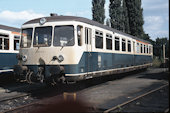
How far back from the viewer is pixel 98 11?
33.2 meters

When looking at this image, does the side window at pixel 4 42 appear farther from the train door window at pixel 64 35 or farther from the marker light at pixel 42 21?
the train door window at pixel 64 35

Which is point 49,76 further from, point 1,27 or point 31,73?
point 1,27

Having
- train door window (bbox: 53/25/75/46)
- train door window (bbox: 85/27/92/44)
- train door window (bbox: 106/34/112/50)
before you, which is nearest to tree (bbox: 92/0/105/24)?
train door window (bbox: 106/34/112/50)

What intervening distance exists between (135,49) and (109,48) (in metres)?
5.92

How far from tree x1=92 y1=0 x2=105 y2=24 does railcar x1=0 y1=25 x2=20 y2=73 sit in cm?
2019

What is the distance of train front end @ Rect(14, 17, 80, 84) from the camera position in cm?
875

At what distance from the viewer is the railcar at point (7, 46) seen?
12.8m

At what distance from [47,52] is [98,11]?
25285 millimetres

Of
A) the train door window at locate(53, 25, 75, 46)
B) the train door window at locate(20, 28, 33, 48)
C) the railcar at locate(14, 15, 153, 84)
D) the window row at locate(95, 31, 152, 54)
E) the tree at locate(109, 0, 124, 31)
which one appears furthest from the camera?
the tree at locate(109, 0, 124, 31)

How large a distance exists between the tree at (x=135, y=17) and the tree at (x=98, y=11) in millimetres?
4105

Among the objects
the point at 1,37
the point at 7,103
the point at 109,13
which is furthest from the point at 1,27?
the point at 109,13

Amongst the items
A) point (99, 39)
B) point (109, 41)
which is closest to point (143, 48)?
point (109, 41)

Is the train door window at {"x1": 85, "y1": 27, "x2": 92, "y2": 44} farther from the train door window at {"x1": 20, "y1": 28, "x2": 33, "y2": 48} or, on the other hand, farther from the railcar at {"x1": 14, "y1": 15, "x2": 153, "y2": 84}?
the train door window at {"x1": 20, "y1": 28, "x2": 33, "y2": 48}

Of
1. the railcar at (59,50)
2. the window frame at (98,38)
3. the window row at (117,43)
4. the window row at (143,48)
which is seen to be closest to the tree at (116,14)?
the window row at (143,48)
